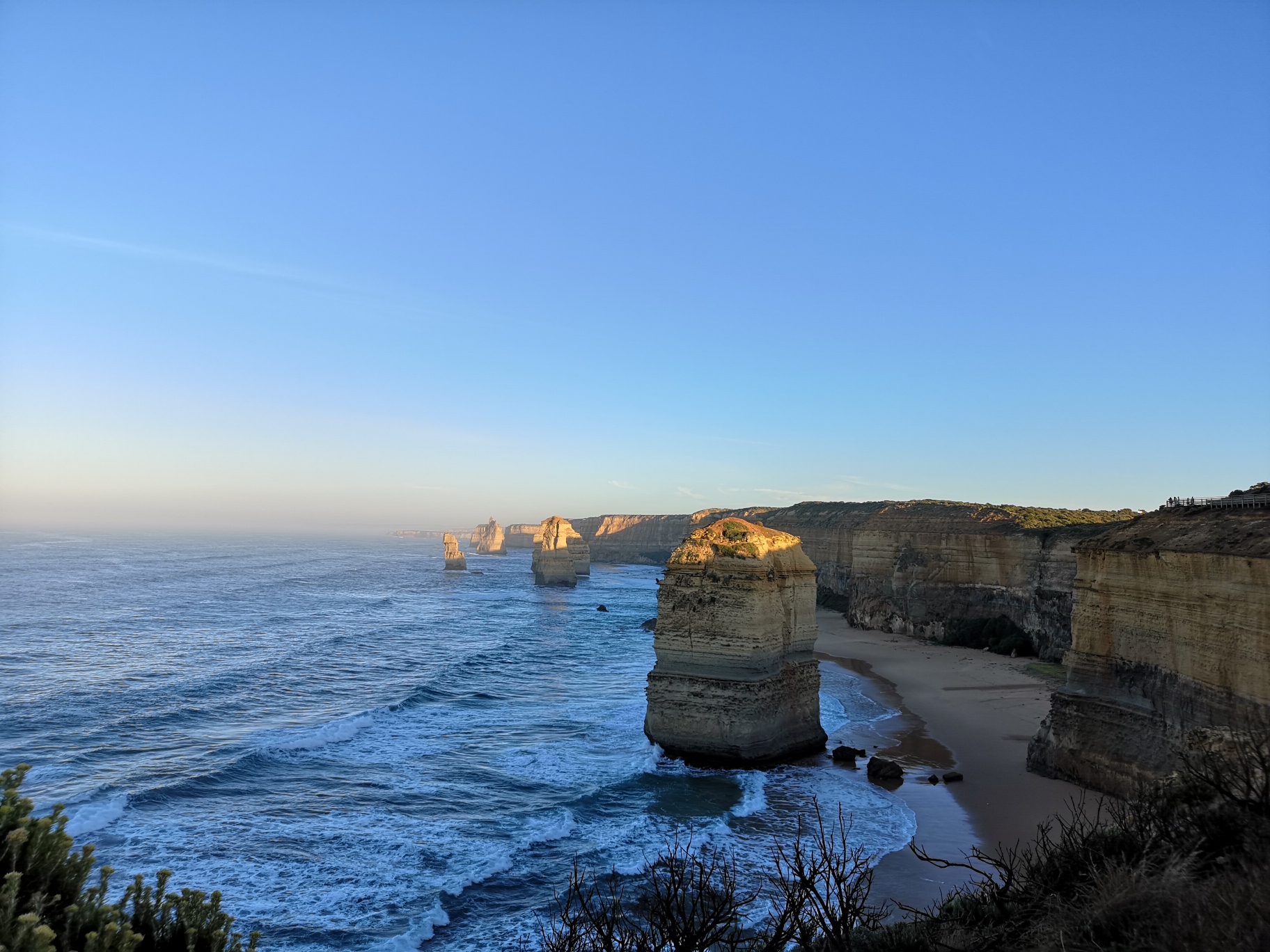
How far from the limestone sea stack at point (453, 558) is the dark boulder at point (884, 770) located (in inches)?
3996

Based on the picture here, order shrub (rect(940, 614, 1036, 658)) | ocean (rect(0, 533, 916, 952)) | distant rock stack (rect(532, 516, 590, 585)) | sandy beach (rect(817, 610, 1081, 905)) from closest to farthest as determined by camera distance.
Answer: ocean (rect(0, 533, 916, 952)), sandy beach (rect(817, 610, 1081, 905)), shrub (rect(940, 614, 1036, 658)), distant rock stack (rect(532, 516, 590, 585))

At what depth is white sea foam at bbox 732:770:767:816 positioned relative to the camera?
18594 mm

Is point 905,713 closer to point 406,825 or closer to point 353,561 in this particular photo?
point 406,825

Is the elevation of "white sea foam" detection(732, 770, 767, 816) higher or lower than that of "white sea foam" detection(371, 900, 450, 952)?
higher

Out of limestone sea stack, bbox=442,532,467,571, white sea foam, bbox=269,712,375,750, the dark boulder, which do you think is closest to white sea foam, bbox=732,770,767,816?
the dark boulder

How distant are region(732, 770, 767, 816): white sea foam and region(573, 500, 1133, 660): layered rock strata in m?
20.9

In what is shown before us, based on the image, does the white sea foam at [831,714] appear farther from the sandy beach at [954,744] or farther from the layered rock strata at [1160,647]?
the layered rock strata at [1160,647]

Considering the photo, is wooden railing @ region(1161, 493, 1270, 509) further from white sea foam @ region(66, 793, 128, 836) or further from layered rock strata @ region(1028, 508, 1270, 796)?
white sea foam @ region(66, 793, 128, 836)

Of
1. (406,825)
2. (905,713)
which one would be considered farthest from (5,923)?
(905,713)

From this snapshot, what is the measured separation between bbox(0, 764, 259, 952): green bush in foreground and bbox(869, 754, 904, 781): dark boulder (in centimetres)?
1904

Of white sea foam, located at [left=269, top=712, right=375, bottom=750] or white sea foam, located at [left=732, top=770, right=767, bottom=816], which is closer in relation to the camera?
white sea foam, located at [left=732, top=770, right=767, bottom=816]

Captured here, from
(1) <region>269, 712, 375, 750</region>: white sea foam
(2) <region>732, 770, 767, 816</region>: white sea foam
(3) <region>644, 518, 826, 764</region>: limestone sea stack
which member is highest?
(3) <region>644, 518, 826, 764</region>: limestone sea stack

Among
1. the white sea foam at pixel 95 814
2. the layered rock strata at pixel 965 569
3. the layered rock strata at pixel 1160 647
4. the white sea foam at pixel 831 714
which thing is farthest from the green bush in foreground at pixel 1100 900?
the layered rock strata at pixel 965 569

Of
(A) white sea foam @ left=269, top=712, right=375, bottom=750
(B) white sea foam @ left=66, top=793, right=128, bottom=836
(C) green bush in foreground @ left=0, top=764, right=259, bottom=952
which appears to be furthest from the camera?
(A) white sea foam @ left=269, top=712, right=375, bottom=750
